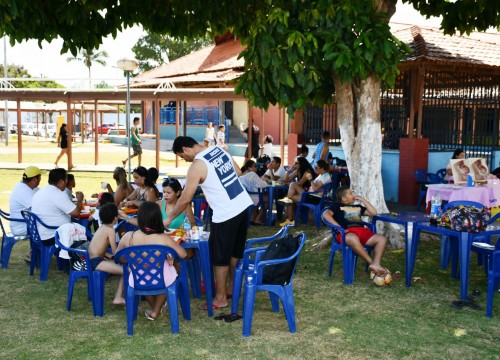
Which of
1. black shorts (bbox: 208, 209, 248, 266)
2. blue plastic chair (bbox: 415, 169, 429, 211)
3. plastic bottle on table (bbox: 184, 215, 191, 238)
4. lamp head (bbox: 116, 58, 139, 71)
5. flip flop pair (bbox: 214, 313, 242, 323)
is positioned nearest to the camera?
flip flop pair (bbox: 214, 313, 242, 323)

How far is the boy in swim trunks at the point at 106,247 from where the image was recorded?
517 cm

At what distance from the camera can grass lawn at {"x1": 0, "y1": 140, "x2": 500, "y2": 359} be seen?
4.33 meters

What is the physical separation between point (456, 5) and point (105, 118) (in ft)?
189

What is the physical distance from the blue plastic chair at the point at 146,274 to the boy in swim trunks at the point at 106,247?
0.47 meters

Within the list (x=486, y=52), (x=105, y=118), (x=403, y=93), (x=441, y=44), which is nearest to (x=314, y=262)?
(x=403, y=93)

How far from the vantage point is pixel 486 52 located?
13406 millimetres

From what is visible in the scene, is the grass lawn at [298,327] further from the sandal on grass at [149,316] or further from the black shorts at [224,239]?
the black shorts at [224,239]

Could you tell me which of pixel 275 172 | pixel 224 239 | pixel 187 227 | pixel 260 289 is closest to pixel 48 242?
pixel 187 227

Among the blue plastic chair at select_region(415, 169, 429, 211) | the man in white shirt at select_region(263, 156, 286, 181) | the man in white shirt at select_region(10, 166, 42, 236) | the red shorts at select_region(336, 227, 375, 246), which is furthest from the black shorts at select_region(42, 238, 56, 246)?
the blue plastic chair at select_region(415, 169, 429, 211)

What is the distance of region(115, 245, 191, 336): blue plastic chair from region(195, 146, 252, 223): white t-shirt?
0.62 metres

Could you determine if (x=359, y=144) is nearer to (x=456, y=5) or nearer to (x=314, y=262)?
(x=314, y=262)

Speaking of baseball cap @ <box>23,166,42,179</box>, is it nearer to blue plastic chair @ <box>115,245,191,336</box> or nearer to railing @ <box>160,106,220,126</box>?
blue plastic chair @ <box>115,245,191,336</box>

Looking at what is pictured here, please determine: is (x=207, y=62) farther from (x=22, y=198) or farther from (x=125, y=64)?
(x=22, y=198)

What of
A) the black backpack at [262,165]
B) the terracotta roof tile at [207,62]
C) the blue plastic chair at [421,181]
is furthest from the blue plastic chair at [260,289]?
the terracotta roof tile at [207,62]
